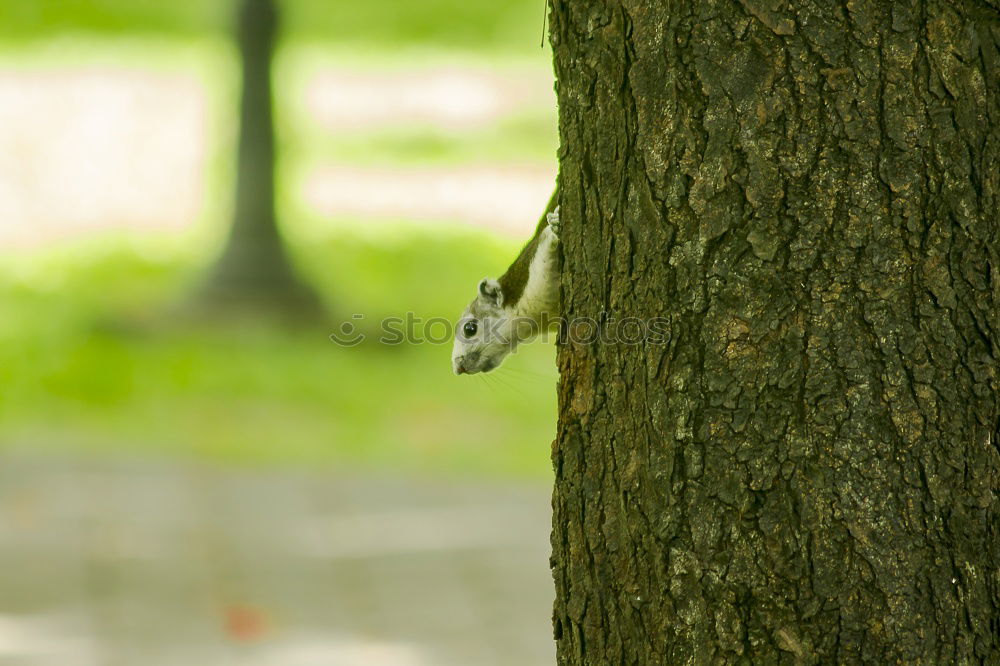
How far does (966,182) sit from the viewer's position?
6.40ft

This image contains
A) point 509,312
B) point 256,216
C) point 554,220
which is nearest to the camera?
point 554,220

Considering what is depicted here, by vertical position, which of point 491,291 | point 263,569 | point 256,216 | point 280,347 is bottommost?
point 263,569

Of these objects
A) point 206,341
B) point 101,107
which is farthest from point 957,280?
point 101,107

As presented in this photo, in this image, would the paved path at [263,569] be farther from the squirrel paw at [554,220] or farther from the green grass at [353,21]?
the green grass at [353,21]

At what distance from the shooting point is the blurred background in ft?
16.0

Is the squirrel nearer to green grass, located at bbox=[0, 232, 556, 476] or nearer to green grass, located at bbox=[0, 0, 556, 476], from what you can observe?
green grass, located at bbox=[0, 0, 556, 476]

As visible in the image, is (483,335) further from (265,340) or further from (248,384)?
(265,340)

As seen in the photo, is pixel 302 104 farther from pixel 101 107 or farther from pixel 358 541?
pixel 358 541

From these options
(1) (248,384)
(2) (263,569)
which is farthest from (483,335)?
(1) (248,384)

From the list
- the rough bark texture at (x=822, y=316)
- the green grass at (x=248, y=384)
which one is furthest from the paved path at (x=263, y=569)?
the rough bark texture at (x=822, y=316)

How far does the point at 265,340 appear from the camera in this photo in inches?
318

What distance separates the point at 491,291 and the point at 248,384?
4734 mm

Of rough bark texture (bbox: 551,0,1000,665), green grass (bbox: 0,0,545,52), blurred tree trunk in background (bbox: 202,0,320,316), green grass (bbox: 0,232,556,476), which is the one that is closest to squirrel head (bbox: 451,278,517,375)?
rough bark texture (bbox: 551,0,1000,665)

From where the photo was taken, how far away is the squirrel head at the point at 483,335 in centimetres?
301
